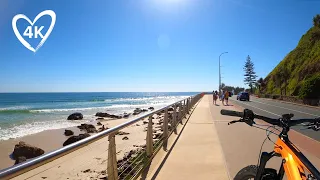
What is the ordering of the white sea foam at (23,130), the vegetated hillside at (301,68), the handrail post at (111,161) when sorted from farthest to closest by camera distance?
1. the vegetated hillside at (301,68)
2. the white sea foam at (23,130)
3. the handrail post at (111,161)

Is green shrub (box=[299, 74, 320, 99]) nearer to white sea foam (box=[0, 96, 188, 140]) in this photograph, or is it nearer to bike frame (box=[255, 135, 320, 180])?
white sea foam (box=[0, 96, 188, 140])

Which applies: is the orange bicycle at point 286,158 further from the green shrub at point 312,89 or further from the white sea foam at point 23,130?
the green shrub at point 312,89

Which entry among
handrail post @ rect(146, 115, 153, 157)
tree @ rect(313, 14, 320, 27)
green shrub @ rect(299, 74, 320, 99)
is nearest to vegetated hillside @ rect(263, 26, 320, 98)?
green shrub @ rect(299, 74, 320, 99)

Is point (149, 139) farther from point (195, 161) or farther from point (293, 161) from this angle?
point (293, 161)

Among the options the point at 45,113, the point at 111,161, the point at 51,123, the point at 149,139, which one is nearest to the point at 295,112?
the point at 149,139

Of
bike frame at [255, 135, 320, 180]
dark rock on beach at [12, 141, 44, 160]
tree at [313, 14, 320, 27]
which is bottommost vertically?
dark rock on beach at [12, 141, 44, 160]

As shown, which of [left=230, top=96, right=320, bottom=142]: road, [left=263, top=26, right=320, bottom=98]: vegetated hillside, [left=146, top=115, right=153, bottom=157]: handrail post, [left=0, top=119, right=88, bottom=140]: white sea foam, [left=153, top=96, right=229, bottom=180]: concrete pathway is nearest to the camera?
[left=153, top=96, right=229, bottom=180]: concrete pathway

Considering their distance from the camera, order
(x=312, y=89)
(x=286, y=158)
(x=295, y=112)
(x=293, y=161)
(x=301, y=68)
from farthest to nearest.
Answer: (x=301, y=68), (x=312, y=89), (x=295, y=112), (x=286, y=158), (x=293, y=161)

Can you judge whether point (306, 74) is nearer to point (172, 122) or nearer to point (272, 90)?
point (272, 90)

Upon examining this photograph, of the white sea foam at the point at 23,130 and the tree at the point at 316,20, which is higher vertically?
the tree at the point at 316,20

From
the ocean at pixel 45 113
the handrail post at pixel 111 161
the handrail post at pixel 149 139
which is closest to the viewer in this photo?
the handrail post at pixel 111 161

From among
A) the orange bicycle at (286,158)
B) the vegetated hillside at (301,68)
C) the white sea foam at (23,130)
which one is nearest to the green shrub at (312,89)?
the vegetated hillside at (301,68)

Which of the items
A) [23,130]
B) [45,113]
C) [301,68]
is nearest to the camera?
[23,130]

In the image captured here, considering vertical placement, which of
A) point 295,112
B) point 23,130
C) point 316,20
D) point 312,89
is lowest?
point 23,130
